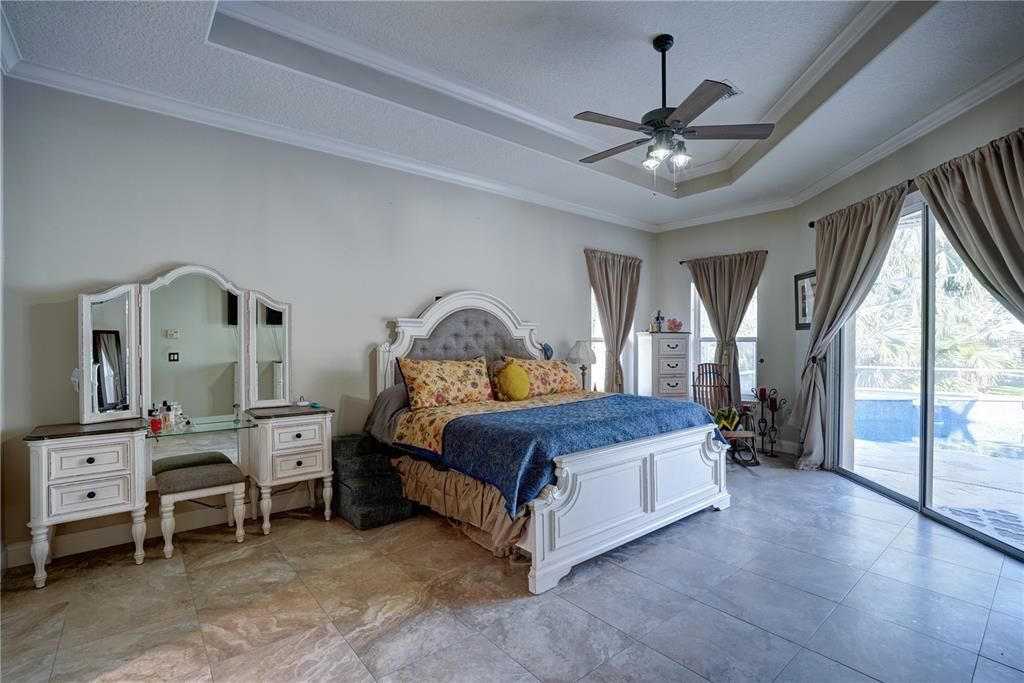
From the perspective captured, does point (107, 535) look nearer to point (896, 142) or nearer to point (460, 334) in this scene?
point (460, 334)

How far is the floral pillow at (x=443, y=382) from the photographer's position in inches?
140

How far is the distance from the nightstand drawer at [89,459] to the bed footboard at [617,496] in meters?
2.20

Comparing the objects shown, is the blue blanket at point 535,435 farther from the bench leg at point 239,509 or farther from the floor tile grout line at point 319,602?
the bench leg at point 239,509

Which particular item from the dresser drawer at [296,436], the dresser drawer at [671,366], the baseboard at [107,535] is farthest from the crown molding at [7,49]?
the dresser drawer at [671,366]

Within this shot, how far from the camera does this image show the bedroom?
2033 millimetres

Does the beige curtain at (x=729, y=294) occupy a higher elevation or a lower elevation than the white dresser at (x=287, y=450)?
higher

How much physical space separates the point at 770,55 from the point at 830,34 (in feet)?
1.02

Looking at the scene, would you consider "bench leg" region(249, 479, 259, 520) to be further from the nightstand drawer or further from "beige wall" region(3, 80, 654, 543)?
the nightstand drawer

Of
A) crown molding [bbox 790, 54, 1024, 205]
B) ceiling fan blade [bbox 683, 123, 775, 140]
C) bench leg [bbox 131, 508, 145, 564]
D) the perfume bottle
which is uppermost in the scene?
crown molding [bbox 790, 54, 1024, 205]

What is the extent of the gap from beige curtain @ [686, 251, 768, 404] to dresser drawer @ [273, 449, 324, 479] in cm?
443

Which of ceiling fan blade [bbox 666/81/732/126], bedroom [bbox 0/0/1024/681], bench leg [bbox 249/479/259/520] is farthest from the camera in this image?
bench leg [bbox 249/479/259/520]

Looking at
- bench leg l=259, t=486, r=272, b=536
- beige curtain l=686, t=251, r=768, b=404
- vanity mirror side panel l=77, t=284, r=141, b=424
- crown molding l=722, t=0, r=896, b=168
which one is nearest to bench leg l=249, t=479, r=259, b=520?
bench leg l=259, t=486, r=272, b=536

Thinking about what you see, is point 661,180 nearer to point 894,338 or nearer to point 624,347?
point 624,347

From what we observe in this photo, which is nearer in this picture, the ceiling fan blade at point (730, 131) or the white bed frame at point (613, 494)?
the white bed frame at point (613, 494)
